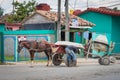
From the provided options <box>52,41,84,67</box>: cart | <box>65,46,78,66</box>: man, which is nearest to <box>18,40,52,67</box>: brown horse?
<box>52,41,84,67</box>: cart

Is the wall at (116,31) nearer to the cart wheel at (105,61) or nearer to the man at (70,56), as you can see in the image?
the cart wheel at (105,61)

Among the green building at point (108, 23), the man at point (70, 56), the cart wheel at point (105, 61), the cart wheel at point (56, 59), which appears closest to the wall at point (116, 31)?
the green building at point (108, 23)

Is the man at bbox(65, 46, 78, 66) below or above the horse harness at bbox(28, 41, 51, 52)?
below

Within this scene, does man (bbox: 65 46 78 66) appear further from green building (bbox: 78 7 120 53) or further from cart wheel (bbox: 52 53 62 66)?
green building (bbox: 78 7 120 53)

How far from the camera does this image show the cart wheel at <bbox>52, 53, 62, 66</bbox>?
78.3ft

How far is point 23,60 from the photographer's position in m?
28.4

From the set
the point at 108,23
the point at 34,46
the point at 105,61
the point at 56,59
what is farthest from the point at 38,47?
the point at 108,23

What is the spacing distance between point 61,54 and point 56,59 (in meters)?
0.48

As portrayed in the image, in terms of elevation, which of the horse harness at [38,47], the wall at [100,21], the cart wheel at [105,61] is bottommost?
the cart wheel at [105,61]

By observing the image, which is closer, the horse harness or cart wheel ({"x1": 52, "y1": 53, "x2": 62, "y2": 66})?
the horse harness

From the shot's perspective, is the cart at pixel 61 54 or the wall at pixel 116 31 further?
the wall at pixel 116 31

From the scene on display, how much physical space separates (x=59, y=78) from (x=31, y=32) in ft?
39.9

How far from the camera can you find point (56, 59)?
79.0 ft

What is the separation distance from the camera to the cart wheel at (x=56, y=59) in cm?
2387
